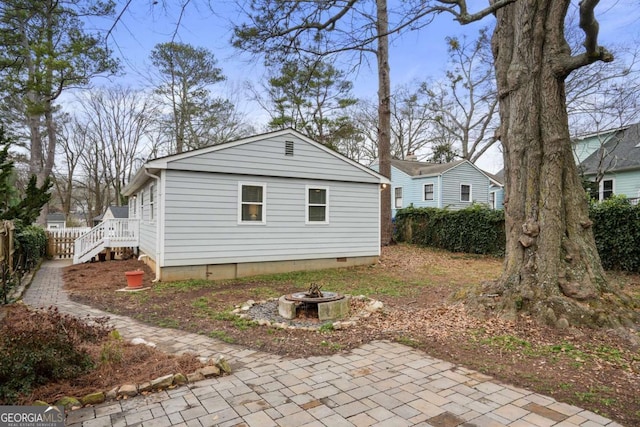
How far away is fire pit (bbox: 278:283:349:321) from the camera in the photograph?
547 cm

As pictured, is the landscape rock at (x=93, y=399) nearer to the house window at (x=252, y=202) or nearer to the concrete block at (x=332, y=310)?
the concrete block at (x=332, y=310)

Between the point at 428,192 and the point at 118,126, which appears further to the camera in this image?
the point at 118,126

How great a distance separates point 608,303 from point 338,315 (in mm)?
3580

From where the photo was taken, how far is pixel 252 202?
999 cm

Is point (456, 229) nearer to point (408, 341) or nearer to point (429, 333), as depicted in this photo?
point (429, 333)

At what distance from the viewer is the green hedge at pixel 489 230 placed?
954cm

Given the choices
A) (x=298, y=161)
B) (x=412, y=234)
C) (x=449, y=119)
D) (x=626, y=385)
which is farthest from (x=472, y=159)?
(x=626, y=385)

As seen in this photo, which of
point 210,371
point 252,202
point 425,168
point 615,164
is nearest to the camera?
point 210,371

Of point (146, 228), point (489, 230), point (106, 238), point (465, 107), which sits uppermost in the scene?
point (465, 107)

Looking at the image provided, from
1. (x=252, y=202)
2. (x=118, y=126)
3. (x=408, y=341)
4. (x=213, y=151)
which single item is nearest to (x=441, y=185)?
(x=252, y=202)

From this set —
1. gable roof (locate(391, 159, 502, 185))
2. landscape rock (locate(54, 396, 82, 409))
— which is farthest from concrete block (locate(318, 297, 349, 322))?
gable roof (locate(391, 159, 502, 185))

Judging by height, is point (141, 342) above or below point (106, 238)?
below

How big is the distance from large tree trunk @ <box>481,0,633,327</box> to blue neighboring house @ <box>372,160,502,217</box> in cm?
1533

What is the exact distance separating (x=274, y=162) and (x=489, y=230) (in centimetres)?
892
